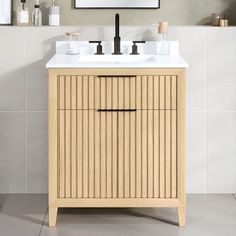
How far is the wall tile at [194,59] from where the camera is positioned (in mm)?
4035

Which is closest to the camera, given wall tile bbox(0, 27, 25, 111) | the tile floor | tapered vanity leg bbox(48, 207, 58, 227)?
the tile floor

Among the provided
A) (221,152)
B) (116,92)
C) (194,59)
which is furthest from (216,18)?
(116,92)

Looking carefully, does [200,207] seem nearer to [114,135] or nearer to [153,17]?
[114,135]

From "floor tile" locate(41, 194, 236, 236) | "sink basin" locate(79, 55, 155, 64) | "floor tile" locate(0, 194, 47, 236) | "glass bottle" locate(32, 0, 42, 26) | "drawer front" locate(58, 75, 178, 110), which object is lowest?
"floor tile" locate(41, 194, 236, 236)

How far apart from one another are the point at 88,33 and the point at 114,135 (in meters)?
0.84

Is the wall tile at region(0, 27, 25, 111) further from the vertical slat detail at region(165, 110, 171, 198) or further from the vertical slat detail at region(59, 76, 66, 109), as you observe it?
the vertical slat detail at region(165, 110, 171, 198)

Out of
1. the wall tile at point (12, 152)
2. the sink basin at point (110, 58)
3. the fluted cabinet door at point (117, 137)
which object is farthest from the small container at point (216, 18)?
the wall tile at point (12, 152)

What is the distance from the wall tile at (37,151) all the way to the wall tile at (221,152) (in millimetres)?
990

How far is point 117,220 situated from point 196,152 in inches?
31.2

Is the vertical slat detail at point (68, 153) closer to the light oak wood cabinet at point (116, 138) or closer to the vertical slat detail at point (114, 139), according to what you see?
the light oak wood cabinet at point (116, 138)

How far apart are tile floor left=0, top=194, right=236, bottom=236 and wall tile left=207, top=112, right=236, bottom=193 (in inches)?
5.7

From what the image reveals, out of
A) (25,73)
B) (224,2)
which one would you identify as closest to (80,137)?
(25,73)

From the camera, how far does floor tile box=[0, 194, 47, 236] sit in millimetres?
3383

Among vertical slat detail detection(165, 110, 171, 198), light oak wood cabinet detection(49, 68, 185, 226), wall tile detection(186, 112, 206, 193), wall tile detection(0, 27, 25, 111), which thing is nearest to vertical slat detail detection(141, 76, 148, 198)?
light oak wood cabinet detection(49, 68, 185, 226)
